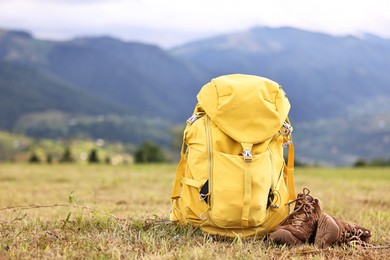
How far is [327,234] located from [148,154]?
135ft

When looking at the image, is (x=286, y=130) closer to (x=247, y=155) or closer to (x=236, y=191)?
(x=247, y=155)

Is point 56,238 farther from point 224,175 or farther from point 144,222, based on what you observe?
point 224,175

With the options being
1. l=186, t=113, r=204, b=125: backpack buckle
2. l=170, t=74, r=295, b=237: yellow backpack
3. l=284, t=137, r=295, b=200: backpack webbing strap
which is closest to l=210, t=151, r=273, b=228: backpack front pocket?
l=170, t=74, r=295, b=237: yellow backpack

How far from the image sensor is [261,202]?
4977mm

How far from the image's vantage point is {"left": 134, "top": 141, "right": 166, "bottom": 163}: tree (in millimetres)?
43969

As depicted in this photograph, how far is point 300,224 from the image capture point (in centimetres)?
509

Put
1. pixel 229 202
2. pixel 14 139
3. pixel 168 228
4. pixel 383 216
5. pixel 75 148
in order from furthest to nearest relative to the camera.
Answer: pixel 14 139 → pixel 75 148 → pixel 383 216 → pixel 168 228 → pixel 229 202

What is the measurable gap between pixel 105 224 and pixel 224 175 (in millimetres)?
1299

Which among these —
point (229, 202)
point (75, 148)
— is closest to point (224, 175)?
point (229, 202)

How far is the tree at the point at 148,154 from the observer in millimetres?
43969

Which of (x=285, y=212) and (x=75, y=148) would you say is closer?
(x=285, y=212)

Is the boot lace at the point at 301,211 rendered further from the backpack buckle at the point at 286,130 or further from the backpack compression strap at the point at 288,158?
the backpack buckle at the point at 286,130

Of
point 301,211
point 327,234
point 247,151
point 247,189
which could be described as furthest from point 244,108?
point 327,234

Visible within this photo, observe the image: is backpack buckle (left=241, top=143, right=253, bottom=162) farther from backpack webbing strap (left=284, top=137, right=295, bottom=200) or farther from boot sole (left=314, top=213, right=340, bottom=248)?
boot sole (left=314, top=213, right=340, bottom=248)
